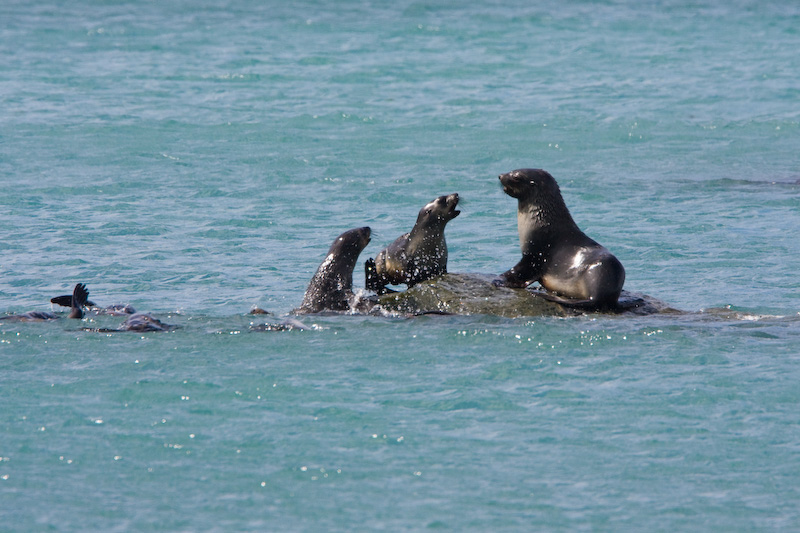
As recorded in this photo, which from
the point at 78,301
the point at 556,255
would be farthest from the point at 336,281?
the point at 78,301

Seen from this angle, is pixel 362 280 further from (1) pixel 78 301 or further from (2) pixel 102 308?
(1) pixel 78 301

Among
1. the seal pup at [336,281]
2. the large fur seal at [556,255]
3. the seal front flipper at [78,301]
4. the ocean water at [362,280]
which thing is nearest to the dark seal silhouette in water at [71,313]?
the seal front flipper at [78,301]

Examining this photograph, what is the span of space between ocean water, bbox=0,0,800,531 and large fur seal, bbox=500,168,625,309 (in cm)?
24

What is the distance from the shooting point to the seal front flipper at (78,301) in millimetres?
8750

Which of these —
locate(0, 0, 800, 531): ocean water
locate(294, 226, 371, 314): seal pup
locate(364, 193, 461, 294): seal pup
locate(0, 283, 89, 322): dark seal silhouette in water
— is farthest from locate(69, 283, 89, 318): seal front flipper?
locate(364, 193, 461, 294): seal pup

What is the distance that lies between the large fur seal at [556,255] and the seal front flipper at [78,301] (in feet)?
10.6

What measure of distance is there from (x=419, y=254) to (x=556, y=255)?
3.48 feet

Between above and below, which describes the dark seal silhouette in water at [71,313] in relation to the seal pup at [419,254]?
below

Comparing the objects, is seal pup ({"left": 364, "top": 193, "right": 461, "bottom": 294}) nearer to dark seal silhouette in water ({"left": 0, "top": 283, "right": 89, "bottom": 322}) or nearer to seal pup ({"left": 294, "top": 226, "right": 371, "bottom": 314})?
seal pup ({"left": 294, "top": 226, "right": 371, "bottom": 314})

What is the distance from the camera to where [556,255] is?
8672mm

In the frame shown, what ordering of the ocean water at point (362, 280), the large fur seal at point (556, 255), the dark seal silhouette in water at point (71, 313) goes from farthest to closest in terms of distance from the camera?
the dark seal silhouette in water at point (71, 313), the large fur seal at point (556, 255), the ocean water at point (362, 280)

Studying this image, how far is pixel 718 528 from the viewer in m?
5.54

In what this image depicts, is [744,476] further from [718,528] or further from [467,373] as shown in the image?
[467,373]

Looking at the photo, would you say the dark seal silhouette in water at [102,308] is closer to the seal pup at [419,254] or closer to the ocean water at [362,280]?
the ocean water at [362,280]
